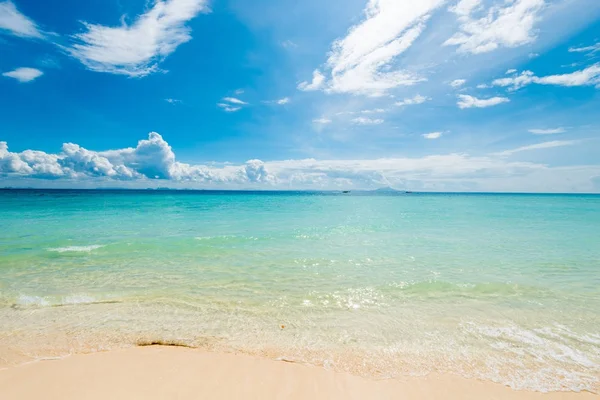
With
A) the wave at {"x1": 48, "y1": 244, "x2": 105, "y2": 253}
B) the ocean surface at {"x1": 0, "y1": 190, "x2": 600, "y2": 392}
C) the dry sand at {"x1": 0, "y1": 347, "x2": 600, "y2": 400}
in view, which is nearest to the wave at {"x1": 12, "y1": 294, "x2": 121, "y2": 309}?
the ocean surface at {"x1": 0, "y1": 190, "x2": 600, "y2": 392}

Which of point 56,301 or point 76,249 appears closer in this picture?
point 56,301

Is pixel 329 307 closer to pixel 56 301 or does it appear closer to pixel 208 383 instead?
pixel 208 383

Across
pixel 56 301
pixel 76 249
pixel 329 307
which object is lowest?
pixel 76 249

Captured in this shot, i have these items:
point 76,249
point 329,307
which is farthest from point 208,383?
point 76,249

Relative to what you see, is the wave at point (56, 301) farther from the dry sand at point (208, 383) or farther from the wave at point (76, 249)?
the wave at point (76, 249)

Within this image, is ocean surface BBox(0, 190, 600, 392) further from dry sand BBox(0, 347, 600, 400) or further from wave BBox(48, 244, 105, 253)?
dry sand BBox(0, 347, 600, 400)

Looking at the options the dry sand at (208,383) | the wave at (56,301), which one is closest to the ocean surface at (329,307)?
the wave at (56,301)

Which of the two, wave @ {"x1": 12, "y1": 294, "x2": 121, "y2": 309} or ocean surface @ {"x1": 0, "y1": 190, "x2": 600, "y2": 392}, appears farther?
wave @ {"x1": 12, "y1": 294, "x2": 121, "y2": 309}

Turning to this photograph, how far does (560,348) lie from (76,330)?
11659 mm

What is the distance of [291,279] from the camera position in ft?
36.3

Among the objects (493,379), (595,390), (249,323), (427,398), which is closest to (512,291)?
(595,390)

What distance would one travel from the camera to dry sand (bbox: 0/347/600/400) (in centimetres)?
480

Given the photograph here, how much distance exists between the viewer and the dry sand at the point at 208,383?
15.8ft

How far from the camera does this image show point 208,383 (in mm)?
5098
